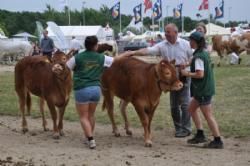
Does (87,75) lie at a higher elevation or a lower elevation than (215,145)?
higher

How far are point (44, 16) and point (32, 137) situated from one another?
102188 millimetres

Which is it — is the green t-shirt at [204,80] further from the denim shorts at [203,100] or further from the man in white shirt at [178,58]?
the man in white shirt at [178,58]

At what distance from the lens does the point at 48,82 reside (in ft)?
31.9

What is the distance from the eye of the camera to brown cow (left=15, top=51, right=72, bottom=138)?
944 cm

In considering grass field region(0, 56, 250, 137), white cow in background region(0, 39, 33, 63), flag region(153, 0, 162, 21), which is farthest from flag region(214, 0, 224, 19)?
grass field region(0, 56, 250, 137)

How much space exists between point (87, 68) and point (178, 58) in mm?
1789

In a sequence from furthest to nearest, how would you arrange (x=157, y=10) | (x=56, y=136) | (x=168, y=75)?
(x=157, y=10)
(x=56, y=136)
(x=168, y=75)

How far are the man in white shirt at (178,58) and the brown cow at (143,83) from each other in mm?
396

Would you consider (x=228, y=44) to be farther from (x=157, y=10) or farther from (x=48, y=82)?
(x=157, y=10)

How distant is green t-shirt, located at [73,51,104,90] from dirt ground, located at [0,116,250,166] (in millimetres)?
1032

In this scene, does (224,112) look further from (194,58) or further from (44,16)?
(44,16)

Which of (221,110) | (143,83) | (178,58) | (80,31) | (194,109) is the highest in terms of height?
(80,31)

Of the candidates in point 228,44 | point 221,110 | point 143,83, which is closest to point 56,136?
point 143,83

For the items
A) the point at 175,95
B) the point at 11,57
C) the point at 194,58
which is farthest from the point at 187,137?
the point at 11,57
